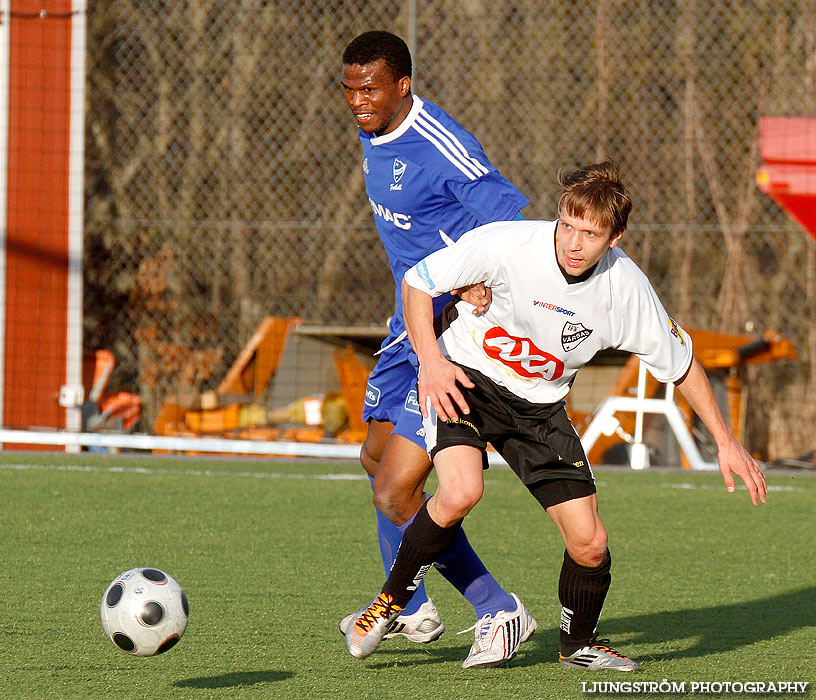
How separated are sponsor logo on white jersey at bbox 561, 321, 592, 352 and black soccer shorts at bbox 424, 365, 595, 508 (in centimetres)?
22

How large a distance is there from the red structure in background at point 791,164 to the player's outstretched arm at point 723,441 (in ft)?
13.3

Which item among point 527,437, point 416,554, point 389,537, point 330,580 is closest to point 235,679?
point 416,554

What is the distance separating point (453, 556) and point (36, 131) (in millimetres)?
7109

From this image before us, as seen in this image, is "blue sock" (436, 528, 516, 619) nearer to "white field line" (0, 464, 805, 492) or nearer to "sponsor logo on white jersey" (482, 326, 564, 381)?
"sponsor logo on white jersey" (482, 326, 564, 381)

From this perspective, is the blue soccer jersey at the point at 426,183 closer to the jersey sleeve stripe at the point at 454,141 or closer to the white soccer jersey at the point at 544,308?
the jersey sleeve stripe at the point at 454,141

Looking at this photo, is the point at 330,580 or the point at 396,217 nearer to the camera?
the point at 396,217

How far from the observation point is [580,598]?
3.56m

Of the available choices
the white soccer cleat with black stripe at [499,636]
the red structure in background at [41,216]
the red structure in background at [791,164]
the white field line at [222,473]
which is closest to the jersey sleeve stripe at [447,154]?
the white soccer cleat with black stripe at [499,636]

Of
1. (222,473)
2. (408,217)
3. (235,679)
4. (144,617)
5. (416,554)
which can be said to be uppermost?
(408,217)

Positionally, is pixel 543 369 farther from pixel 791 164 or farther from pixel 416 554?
pixel 791 164

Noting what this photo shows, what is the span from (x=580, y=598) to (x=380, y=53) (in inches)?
72.7

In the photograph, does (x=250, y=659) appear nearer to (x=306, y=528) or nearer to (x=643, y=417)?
(x=306, y=528)

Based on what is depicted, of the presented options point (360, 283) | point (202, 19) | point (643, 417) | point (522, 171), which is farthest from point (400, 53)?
point (202, 19)

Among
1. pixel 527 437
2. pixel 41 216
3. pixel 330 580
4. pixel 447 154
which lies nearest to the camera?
pixel 527 437
